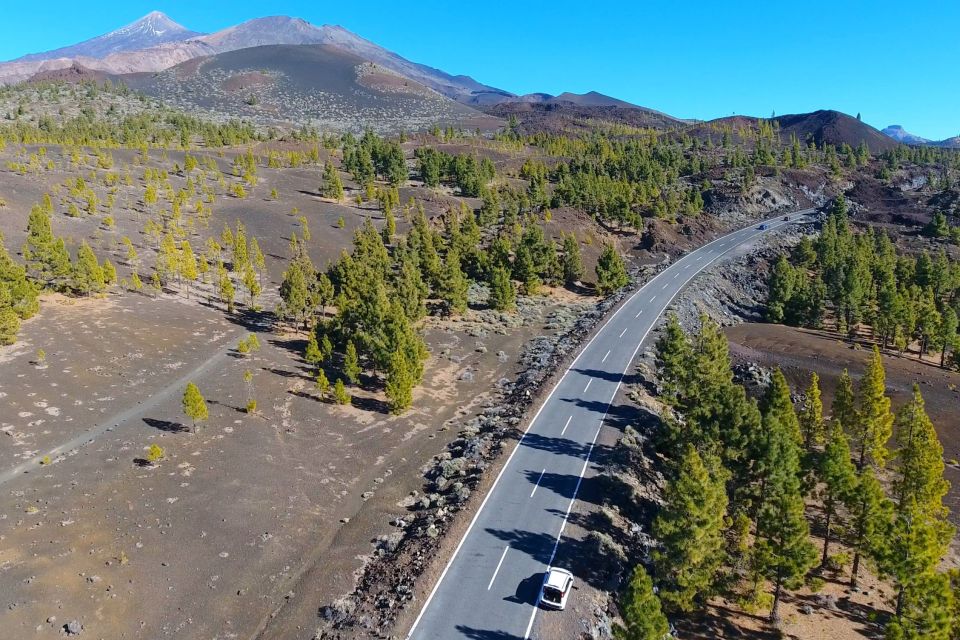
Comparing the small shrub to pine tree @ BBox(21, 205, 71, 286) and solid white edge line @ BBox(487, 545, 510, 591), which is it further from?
pine tree @ BBox(21, 205, 71, 286)

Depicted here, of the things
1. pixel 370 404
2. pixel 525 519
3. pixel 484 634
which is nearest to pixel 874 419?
pixel 525 519

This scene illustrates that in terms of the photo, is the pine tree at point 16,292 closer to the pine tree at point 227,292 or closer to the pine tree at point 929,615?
the pine tree at point 227,292

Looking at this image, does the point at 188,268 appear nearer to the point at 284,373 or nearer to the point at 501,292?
the point at 284,373

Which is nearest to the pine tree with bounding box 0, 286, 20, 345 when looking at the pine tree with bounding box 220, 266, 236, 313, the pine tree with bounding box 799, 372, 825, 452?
the pine tree with bounding box 220, 266, 236, 313

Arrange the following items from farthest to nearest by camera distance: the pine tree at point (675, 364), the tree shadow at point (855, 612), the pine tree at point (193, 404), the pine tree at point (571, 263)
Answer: the pine tree at point (571, 263), the pine tree at point (675, 364), the pine tree at point (193, 404), the tree shadow at point (855, 612)

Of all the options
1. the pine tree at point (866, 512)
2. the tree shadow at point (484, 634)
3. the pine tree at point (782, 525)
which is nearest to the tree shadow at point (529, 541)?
the tree shadow at point (484, 634)

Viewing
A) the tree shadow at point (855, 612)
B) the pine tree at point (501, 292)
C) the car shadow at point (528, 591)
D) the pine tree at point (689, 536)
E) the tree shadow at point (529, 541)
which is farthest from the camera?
the pine tree at point (501, 292)
